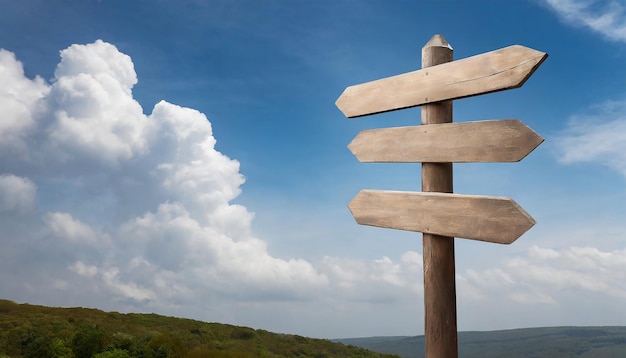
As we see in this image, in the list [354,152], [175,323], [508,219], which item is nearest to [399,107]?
[354,152]

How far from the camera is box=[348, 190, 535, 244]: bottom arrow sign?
13.7ft

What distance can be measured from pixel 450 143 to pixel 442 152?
0.37 ft

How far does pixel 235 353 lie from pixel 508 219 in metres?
7.80

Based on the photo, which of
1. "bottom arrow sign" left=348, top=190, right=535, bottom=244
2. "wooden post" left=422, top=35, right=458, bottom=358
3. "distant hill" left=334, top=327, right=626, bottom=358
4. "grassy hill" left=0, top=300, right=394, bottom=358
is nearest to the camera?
"bottom arrow sign" left=348, top=190, right=535, bottom=244

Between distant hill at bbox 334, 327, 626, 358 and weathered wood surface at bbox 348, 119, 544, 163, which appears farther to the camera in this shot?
distant hill at bbox 334, 327, 626, 358

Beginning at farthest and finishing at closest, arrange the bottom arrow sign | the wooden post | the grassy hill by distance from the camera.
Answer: the grassy hill
the wooden post
the bottom arrow sign

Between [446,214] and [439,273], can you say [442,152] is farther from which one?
[439,273]

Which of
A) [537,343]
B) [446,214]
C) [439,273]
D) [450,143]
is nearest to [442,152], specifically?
[450,143]

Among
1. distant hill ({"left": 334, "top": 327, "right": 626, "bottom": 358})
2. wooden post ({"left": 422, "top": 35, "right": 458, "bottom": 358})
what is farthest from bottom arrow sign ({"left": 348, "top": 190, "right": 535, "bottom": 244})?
distant hill ({"left": 334, "top": 327, "right": 626, "bottom": 358})

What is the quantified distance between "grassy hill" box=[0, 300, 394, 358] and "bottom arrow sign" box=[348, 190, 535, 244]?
19.8 feet

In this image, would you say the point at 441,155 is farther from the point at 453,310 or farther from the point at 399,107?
the point at 453,310

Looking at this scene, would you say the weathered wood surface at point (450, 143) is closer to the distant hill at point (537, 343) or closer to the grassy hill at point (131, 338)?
the grassy hill at point (131, 338)

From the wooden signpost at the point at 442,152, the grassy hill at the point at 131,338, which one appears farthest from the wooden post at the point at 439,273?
the grassy hill at the point at 131,338

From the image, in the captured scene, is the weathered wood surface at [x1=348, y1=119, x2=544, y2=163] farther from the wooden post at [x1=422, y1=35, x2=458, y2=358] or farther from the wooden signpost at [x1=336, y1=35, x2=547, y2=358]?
the wooden post at [x1=422, y1=35, x2=458, y2=358]
